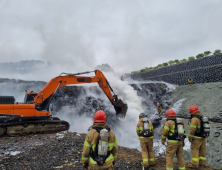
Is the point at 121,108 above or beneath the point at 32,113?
beneath

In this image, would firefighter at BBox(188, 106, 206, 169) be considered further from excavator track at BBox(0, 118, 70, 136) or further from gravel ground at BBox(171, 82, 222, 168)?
excavator track at BBox(0, 118, 70, 136)

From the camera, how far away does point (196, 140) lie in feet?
15.5

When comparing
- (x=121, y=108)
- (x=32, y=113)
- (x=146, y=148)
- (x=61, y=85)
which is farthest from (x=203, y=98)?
(x=32, y=113)

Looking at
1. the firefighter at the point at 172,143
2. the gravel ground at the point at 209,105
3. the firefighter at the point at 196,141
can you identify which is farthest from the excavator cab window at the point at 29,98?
the gravel ground at the point at 209,105

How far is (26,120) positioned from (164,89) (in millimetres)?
16374

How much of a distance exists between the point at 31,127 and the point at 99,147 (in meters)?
5.88

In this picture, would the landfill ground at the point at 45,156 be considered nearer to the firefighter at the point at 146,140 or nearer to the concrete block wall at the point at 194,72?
the firefighter at the point at 146,140

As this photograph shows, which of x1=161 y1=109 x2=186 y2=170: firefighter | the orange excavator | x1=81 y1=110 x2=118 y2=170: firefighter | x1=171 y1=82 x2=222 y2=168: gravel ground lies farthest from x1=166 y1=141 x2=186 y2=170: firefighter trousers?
the orange excavator

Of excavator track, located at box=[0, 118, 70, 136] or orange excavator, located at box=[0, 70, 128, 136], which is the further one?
excavator track, located at box=[0, 118, 70, 136]

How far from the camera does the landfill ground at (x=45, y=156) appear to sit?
4289mm

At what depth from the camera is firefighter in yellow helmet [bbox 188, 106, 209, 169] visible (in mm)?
4602

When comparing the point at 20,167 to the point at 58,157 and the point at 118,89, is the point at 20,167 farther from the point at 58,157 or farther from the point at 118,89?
the point at 118,89

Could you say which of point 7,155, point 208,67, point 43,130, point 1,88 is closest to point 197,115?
point 7,155

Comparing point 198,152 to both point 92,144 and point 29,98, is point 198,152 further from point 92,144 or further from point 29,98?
point 29,98
